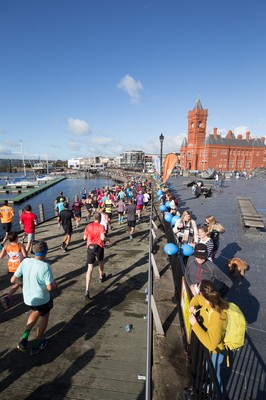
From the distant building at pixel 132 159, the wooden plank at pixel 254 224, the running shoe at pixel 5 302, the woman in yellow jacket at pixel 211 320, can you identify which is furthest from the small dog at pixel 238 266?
the distant building at pixel 132 159

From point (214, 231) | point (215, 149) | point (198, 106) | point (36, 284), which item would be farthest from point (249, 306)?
point (198, 106)

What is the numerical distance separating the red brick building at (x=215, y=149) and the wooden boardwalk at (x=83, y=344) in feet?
235

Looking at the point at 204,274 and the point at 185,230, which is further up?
the point at 204,274

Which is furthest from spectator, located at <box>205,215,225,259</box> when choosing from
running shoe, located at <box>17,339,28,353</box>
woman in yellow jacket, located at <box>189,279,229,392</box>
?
running shoe, located at <box>17,339,28,353</box>

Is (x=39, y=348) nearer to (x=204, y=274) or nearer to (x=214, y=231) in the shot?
(x=204, y=274)

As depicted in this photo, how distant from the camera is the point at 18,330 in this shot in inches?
157

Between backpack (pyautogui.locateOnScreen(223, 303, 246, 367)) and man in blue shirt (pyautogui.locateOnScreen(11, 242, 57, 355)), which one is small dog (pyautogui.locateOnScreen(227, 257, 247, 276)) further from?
man in blue shirt (pyautogui.locateOnScreen(11, 242, 57, 355))

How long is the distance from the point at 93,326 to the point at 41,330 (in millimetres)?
1003

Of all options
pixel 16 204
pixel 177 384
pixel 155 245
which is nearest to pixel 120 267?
Result: pixel 155 245

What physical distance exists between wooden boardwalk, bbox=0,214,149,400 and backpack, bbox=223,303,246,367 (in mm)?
1592

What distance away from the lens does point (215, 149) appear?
2948 inches

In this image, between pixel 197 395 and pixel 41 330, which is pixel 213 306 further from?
pixel 41 330

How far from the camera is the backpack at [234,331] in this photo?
7.59ft

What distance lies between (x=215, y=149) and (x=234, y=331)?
7999cm
